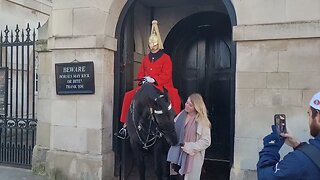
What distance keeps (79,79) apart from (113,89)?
2.09ft

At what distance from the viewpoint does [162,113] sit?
5.01m

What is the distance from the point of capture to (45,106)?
734cm

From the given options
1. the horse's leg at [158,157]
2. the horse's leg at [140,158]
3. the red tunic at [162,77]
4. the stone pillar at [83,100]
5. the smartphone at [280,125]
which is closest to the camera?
the smartphone at [280,125]

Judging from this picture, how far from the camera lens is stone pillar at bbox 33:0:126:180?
6438 millimetres

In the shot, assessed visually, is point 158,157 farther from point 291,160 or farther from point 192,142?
point 291,160

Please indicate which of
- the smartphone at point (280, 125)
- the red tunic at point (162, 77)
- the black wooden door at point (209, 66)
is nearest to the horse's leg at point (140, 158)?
the red tunic at point (162, 77)

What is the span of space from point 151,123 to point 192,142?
73 centimetres

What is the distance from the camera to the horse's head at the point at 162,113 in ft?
16.4

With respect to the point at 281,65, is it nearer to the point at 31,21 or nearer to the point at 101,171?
the point at 101,171

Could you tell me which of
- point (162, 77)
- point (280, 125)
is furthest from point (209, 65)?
point (280, 125)

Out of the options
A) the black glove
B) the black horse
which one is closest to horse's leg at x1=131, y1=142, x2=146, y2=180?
the black horse

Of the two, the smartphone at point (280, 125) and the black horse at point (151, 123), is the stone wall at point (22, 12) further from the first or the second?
the smartphone at point (280, 125)

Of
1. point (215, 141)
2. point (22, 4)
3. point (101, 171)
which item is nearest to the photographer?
point (101, 171)

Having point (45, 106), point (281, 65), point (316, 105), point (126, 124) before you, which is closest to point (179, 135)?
point (126, 124)
